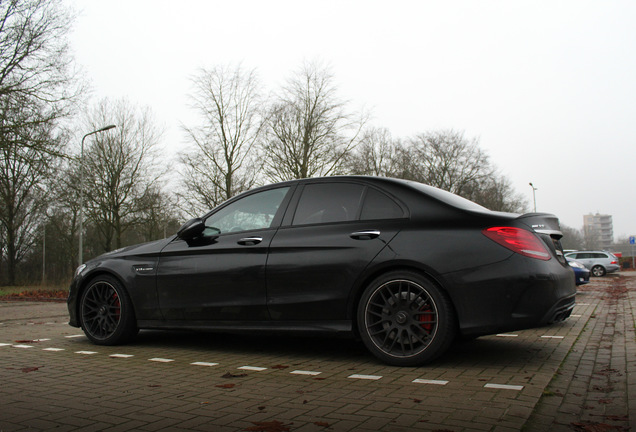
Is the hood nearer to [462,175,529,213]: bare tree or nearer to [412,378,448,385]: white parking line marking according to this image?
[412,378,448,385]: white parking line marking

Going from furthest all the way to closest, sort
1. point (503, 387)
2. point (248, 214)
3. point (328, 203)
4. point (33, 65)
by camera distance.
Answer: point (33, 65)
point (248, 214)
point (328, 203)
point (503, 387)

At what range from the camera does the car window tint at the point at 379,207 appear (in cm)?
471

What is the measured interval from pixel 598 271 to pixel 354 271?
1359 inches

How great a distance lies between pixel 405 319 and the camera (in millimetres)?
4387

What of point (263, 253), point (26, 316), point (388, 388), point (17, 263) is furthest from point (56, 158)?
point (17, 263)

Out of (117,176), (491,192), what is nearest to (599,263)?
(491,192)

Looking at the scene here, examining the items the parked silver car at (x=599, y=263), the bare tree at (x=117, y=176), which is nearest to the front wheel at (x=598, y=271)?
the parked silver car at (x=599, y=263)

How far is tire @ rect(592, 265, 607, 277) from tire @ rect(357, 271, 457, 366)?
34262 millimetres

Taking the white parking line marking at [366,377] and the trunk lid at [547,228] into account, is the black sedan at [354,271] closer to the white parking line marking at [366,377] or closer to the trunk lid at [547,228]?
the trunk lid at [547,228]

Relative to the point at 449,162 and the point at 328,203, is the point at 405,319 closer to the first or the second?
the point at 328,203

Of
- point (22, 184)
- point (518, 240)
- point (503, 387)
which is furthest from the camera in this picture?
point (22, 184)

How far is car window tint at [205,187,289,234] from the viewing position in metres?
5.30

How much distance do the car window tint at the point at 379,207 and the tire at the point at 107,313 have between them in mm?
2707

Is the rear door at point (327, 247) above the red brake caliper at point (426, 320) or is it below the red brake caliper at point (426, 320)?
above
